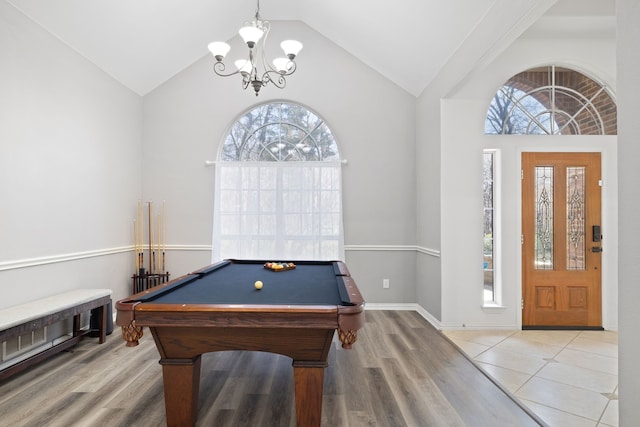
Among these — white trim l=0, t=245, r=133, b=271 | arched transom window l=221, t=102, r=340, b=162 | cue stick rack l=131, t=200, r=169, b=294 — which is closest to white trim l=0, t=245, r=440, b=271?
white trim l=0, t=245, r=133, b=271

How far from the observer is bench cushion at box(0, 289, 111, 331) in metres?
2.45

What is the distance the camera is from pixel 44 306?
280 cm

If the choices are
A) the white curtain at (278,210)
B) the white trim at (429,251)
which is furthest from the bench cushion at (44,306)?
the white trim at (429,251)

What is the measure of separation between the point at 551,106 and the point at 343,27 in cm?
256

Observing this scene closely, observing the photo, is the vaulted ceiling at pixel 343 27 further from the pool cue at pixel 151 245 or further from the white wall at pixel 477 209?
the pool cue at pixel 151 245

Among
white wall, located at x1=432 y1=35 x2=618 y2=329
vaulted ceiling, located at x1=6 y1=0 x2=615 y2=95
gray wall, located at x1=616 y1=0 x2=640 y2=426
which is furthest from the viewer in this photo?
white wall, located at x1=432 y1=35 x2=618 y2=329

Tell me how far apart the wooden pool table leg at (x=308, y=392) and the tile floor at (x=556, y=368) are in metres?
1.40

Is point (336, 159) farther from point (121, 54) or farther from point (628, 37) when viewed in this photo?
point (628, 37)

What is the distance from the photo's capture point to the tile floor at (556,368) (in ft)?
7.21

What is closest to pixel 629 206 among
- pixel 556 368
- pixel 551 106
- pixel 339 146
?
pixel 556 368

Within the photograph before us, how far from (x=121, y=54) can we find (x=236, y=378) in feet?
11.9

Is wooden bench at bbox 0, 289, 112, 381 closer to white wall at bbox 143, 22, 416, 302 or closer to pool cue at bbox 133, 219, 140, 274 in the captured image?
pool cue at bbox 133, 219, 140, 274

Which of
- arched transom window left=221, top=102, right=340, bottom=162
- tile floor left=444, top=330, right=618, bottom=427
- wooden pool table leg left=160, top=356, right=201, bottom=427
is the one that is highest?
arched transom window left=221, top=102, right=340, bottom=162

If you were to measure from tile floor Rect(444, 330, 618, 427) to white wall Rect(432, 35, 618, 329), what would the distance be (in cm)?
23
